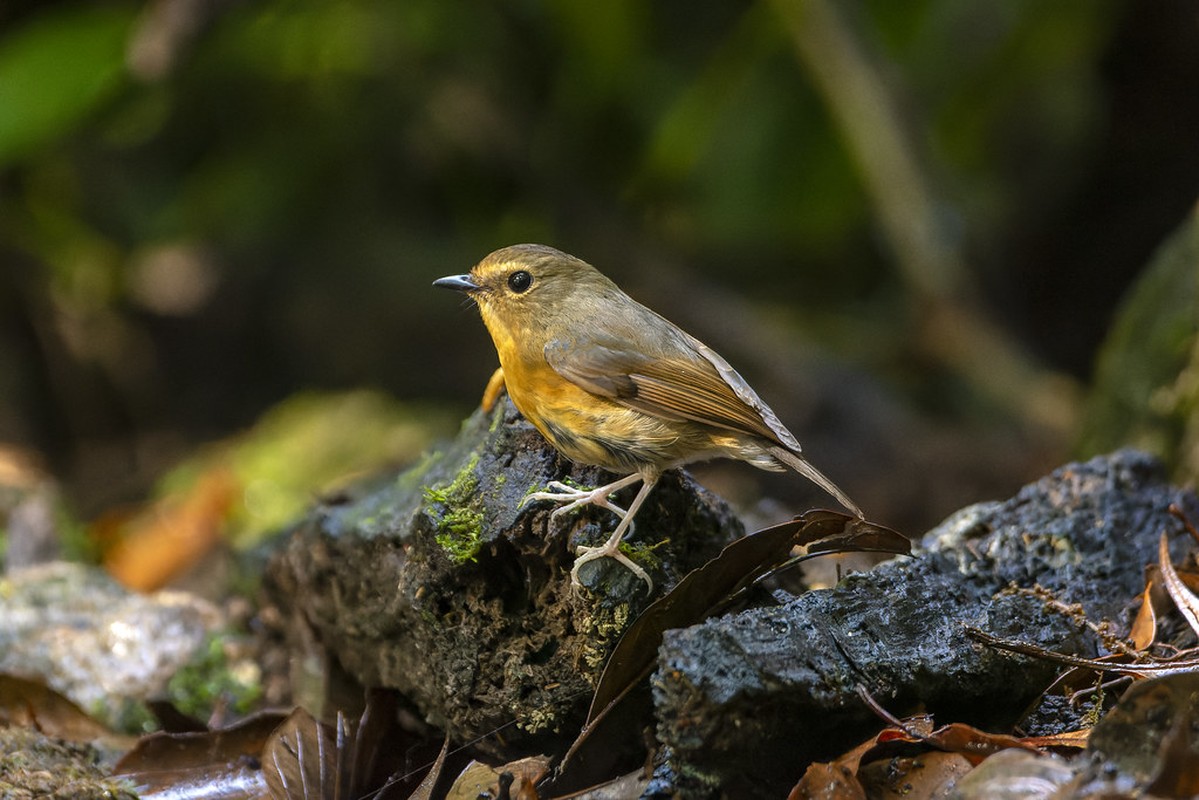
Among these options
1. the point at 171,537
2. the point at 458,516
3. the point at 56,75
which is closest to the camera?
the point at 458,516

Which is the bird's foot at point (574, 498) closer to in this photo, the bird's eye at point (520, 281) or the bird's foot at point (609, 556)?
the bird's foot at point (609, 556)

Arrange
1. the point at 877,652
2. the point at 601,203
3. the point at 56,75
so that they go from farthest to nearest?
1. the point at 601,203
2. the point at 56,75
3. the point at 877,652

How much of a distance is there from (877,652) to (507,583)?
33.9 inches

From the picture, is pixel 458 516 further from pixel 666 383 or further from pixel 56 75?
pixel 56 75

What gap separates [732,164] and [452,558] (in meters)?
6.80

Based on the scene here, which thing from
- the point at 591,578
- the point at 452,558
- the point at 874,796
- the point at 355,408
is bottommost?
the point at 874,796

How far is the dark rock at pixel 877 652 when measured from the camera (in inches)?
89.5

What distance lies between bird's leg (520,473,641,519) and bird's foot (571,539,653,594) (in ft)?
0.43

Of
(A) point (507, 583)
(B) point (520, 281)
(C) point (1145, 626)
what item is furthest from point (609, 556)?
(C) point (1145, 626)

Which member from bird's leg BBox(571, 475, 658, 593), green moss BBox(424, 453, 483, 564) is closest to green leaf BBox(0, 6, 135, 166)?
green moss BBox(424, 453, 483, 564)

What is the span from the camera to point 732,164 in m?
9.14

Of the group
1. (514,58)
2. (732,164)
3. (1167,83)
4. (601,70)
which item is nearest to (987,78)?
(1167,83)

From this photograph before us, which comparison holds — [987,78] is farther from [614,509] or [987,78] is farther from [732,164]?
[614,509]

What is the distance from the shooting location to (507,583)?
290 centimetres
